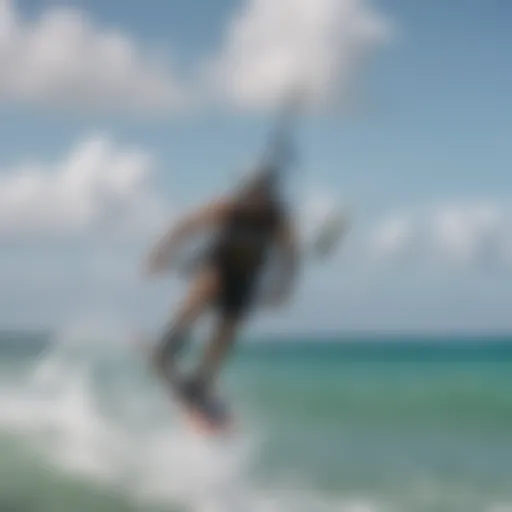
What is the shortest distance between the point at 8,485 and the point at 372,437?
1.90 metres

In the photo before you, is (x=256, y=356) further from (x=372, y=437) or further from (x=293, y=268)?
(x=293, y=268)

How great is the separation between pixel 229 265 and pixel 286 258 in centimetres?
19

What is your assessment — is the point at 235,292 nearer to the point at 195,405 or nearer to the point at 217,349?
the point at 217,349

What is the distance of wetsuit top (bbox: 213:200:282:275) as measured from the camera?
345 centimetres

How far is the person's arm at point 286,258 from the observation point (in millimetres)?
3445

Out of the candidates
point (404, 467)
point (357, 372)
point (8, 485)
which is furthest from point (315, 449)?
point (357, 372)

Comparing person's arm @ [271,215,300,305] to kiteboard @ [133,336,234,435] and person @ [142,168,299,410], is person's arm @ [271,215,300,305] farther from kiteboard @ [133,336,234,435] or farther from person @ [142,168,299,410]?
kiteboard @ [133,336,234,435]

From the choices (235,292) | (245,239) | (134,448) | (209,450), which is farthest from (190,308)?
(134,448)

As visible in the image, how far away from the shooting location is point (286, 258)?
3471 mm

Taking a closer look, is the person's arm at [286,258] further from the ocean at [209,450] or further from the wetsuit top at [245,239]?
the ocean at [209,450]

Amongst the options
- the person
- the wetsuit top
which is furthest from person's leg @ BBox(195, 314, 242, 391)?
the wetsuit top

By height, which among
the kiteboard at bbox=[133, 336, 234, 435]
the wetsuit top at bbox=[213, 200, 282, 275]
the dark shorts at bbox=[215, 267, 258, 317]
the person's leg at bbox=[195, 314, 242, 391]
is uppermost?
the wetsuit top at bbox=[213, 200, 282, 275]

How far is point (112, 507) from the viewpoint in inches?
153

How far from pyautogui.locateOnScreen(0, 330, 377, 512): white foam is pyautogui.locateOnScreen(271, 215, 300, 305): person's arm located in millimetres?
668
